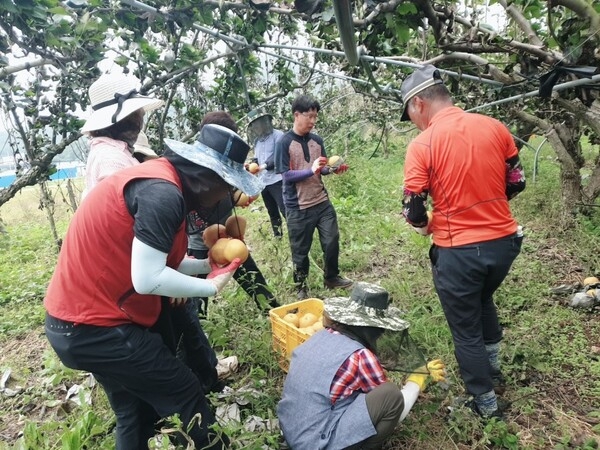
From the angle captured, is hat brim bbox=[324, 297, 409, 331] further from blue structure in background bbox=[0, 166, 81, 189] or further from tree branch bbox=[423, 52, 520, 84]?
blue structure in background bbox=[0, 166, 81, 189]

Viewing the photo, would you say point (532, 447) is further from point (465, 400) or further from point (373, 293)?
point (373, 293)

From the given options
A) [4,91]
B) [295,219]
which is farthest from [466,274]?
[4,91]

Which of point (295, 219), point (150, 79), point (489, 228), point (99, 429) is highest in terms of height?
point (150, 79)

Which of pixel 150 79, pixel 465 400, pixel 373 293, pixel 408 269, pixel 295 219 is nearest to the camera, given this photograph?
pixel 373 293

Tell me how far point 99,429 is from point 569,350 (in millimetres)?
2985

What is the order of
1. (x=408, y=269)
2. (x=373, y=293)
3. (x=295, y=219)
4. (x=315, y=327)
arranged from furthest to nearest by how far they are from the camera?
(x=408, y=269), (x=295, y=219), (x=315, y=327), (x=373, y=293)

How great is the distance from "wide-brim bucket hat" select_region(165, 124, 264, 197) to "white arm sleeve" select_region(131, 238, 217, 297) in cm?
39

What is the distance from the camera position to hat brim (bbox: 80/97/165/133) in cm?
246

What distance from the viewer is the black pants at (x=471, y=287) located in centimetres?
229

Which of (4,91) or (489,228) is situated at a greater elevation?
(4,91)

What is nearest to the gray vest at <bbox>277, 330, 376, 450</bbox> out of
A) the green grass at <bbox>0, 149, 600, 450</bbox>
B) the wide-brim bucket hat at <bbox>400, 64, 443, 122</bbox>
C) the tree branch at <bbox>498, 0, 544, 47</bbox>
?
the green grass at <bbox>0, 149, 600, 450</bbox>

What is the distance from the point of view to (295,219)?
Answer: 4.16 m

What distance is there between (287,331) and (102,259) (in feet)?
4.85

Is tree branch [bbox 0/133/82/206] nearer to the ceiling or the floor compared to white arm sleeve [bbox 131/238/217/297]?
nearer to the ceiling
